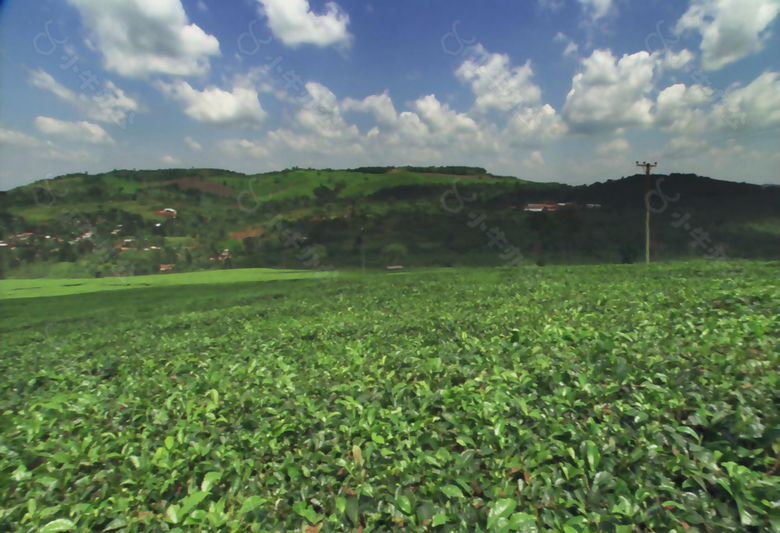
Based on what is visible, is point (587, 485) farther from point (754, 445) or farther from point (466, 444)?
point (754, 445)

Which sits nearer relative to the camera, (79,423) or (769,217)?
(79,423)

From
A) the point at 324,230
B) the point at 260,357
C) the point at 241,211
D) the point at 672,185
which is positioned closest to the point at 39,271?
the point at 241,211

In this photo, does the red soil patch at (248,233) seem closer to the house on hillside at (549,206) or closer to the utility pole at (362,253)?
the utility pole at (362,253)

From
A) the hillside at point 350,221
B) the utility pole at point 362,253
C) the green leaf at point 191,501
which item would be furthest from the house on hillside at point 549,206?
the green leaf at point 191,501

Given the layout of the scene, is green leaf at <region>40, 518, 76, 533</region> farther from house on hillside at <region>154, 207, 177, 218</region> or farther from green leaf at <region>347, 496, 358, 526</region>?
house on hillside at <region>154, 207, 177, 218</region>

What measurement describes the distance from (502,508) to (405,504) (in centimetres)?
63

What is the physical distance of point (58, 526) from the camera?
288 centimetres

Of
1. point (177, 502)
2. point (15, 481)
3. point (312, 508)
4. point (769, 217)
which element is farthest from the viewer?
point (769, 217)

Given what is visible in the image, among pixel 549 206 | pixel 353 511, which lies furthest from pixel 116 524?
pixel 549 206

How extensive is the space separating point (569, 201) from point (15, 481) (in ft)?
290

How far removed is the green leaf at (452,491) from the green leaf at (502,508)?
23cm

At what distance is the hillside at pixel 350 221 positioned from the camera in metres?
70.5

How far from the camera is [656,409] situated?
3.29 meters

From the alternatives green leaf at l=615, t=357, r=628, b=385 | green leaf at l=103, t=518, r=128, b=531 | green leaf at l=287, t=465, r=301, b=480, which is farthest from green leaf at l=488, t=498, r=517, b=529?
green leaf at l=103, t=518, r=128, b=531
